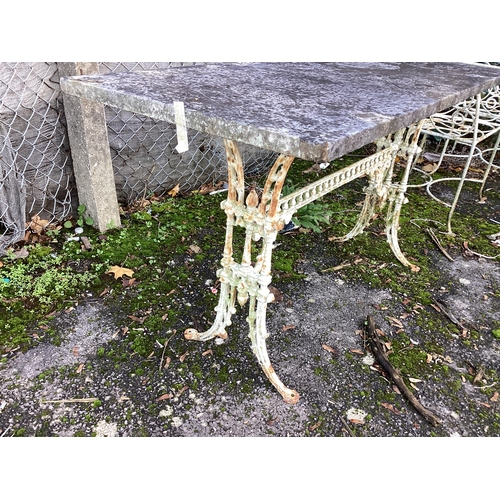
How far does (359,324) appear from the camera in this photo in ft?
7.84

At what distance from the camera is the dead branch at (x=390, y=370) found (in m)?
1.90

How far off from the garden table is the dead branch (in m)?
0.51

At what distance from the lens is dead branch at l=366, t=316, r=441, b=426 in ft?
6.23

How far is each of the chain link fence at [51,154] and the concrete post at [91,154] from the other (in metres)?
0.10

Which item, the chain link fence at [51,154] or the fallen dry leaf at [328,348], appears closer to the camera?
the fallen dry leaf at [328,348]

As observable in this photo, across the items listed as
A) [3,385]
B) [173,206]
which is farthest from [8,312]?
[173,206]

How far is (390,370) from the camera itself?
2.08 meters

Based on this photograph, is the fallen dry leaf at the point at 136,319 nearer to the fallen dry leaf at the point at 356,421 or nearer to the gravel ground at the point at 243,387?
the gravel ground at the point at 243,387

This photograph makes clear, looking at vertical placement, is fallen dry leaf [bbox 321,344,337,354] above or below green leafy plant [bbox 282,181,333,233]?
below

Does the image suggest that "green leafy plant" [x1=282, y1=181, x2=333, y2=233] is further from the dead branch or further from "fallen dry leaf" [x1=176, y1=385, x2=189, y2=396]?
"fallen dry leaf" [x1=176, y1=385, x2=189, y2=396]

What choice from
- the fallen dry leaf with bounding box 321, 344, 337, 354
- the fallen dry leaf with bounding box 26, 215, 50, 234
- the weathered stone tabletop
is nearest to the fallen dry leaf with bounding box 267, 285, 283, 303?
the fallen dry leaf with bounding box 321, 344, 337, 354

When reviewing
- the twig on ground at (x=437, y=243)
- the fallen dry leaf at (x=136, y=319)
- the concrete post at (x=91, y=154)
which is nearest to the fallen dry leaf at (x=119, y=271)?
the fallen dry leaf at (x=136, y=319)

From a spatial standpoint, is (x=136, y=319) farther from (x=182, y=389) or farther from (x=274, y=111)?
(x=274, y=111)

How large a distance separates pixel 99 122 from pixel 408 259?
7.44 feet
